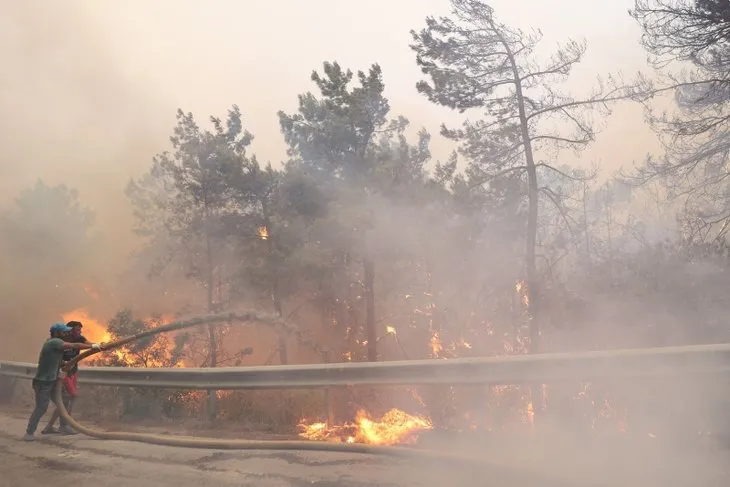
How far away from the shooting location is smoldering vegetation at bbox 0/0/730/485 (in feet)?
18.7

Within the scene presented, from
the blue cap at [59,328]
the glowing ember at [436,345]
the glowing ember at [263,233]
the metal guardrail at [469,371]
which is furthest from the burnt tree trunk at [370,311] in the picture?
the metal guardrail at [469,371]

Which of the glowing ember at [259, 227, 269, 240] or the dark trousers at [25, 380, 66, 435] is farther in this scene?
the glowing ember at [259, 227, 269, 240]

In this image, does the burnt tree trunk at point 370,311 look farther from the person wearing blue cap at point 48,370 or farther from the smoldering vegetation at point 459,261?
the person wearing blue cap at point 48,370

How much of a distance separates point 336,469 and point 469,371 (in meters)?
1.51

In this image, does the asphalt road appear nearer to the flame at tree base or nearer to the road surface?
the road surface

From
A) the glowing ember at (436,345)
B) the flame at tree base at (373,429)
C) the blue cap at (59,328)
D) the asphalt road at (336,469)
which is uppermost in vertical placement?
the blue cap at (59,328)

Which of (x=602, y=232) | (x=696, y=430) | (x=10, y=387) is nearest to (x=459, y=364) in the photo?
(x=696, y=430)

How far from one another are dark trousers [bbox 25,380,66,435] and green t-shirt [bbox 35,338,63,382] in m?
0.08

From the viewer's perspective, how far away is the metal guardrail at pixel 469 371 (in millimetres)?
3920

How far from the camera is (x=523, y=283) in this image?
1683 cm

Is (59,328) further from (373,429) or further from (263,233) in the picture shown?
(263,233)

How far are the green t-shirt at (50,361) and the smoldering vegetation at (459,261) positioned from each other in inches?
45.8

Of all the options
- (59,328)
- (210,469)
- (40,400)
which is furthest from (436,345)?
(210,469)

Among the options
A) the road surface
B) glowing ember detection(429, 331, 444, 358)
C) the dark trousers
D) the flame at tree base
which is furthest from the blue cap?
glowing ember detection(429, 331, 444, 358)
